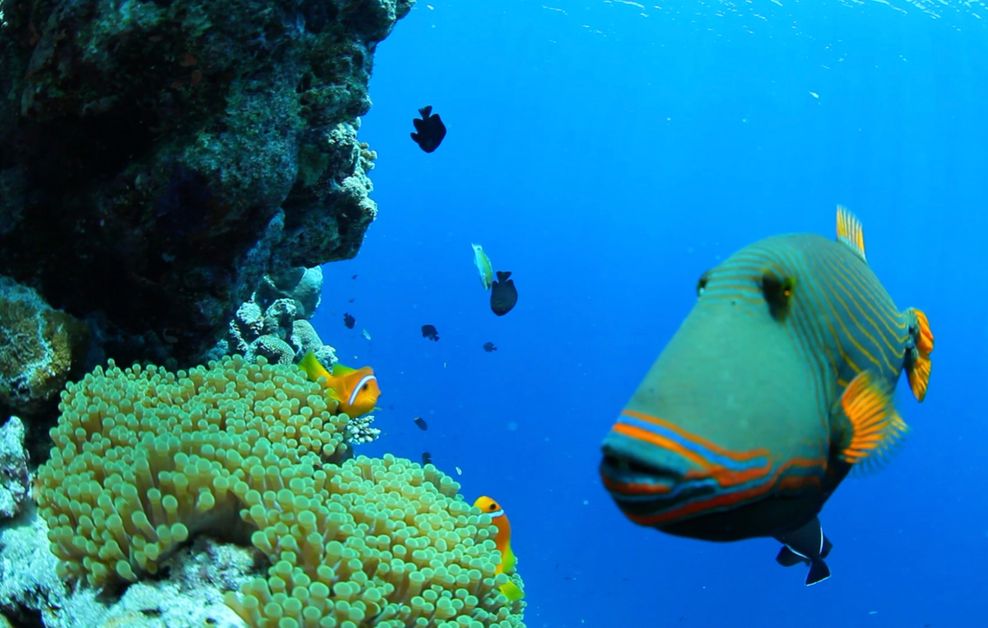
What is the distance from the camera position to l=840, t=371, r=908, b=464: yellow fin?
108 cm

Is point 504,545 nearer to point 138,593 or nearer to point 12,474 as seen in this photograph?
point 138,593

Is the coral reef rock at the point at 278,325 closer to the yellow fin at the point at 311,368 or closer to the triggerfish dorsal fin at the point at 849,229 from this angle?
the yellow fin at the point at 311,368

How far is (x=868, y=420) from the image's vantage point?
1106 millimetres

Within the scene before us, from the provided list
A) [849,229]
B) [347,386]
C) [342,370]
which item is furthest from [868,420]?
[342,370]

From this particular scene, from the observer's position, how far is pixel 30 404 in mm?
3357

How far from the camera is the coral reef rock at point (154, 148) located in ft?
11.3

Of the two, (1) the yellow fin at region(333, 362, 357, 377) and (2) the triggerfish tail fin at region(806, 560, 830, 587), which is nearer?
(1) the yellow fin at region(333, 362, 357, 377)

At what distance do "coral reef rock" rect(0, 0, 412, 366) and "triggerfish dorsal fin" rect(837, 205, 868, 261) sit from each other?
297 centimetres

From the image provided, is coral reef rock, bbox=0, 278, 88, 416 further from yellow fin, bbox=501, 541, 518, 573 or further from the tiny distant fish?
the tiny distant fish

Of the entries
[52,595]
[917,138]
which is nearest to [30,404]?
[52,595]

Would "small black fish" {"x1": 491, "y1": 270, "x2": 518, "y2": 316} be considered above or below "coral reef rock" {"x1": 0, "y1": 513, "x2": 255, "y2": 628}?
above

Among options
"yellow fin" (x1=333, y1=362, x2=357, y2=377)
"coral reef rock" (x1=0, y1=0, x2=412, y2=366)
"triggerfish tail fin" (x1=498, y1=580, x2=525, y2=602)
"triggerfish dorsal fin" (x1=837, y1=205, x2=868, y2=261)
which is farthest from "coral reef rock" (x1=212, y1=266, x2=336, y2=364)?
"triggerfish dorsal fin" (x1=837, y1=205, x2=868, y2=261)

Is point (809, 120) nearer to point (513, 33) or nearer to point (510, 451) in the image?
point (513, 33)

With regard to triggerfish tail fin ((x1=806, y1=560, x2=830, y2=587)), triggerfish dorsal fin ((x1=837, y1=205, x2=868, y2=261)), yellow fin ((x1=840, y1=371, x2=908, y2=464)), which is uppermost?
triggerfish tail fin ((x1=806, y1=560, x2=830, y2=587))
